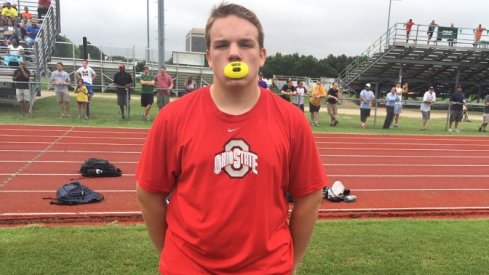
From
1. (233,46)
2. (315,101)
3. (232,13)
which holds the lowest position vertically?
(315,101)

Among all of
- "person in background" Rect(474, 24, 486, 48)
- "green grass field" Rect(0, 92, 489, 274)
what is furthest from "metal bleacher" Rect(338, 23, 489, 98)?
"green grass field" Rect(0, 92, 489, 274)

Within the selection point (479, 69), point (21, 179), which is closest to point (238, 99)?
point (21, 179)

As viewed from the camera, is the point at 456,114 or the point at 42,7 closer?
the point at 456,114

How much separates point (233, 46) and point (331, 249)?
3230mm

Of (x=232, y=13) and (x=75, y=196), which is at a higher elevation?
(x=232, y=13)

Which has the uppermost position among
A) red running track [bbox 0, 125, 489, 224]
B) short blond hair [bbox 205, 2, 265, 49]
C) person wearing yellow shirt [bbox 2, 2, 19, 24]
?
person wearing yellow shirt [bbox 2, 2, 19, 24]

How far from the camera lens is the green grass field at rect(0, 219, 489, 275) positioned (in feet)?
12.6

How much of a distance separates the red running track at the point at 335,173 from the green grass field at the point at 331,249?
70cm

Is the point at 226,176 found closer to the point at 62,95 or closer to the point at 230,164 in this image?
the point at 230,164

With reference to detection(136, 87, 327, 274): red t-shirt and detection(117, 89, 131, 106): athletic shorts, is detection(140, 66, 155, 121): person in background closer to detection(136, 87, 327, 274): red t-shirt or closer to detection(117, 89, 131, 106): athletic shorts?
detection(117, 89, 131, 106): athletic shorts

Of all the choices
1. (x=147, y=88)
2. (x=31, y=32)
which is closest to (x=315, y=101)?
(x=147, y=88)

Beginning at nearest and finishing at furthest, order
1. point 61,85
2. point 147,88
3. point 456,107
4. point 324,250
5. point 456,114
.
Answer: point 324,250 → point 61,85 → point 147,88 → point 456,107 → point 456,114

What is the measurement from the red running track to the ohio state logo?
4038 millimetres

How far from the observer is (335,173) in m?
8.89
